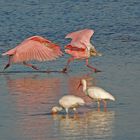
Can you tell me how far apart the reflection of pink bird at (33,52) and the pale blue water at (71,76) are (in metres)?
0.22

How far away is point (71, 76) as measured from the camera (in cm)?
1531

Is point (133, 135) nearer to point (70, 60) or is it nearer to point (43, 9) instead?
point (70, 60)

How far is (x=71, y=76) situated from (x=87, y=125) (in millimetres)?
4473

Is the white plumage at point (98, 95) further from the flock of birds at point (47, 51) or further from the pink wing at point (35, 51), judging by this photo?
the pink wing at point (35, 51)

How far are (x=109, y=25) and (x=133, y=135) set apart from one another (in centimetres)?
1159

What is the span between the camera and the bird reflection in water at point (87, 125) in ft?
33.7

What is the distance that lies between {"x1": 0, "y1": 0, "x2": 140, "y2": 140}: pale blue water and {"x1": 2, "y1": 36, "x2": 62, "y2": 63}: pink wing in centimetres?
23

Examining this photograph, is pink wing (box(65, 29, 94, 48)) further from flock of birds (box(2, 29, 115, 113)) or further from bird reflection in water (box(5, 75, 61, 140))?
bird reflection in water (box(5, 75, 61, 140))

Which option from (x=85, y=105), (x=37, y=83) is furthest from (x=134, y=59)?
(x=85, y=105)

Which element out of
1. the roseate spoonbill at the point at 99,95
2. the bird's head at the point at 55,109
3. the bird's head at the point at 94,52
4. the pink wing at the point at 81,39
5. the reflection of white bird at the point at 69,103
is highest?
the pink wing at the point at 81,39

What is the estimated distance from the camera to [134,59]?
54.3ft

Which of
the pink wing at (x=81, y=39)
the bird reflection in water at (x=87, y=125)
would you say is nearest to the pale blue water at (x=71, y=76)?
the bird reflection in water at (x=87, y=125)

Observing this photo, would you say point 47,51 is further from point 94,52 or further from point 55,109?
point 55,109

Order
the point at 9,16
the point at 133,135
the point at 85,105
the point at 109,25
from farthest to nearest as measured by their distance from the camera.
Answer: the point at 9,16, the point at 109,25, the point at 85,105, the point at 133,135
